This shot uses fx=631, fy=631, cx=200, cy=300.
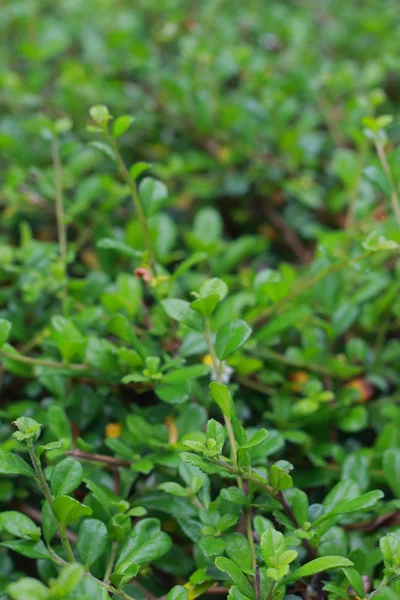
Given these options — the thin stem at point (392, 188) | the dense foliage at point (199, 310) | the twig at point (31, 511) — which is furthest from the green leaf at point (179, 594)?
Result: the thin stem at point (392, 188)

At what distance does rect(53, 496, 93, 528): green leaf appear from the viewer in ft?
2.48

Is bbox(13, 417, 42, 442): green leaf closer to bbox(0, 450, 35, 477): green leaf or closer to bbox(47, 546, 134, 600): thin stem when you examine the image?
bbox(0, 450, 35, 477): green leaf

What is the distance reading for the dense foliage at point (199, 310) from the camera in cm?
84

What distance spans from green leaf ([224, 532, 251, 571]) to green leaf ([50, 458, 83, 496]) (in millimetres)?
214

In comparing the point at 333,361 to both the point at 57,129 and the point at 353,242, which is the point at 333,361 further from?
the point at 57,129

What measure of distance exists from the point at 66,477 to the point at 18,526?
0.35 feet

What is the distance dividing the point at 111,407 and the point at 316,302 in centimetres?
46

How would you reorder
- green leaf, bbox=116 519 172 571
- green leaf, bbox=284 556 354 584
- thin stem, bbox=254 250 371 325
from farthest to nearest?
1. thin stem, bbox=254 250 371 325
2. green leaf, bbox=116 519 172 571
3. green leaf, bbox=284 556 354 584

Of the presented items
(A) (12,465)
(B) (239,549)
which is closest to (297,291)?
Result: (B) (239,549)

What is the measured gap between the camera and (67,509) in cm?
77

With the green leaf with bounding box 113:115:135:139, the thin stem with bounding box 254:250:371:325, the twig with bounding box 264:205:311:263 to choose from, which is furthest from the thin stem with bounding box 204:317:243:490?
the twig with bounding box 264:205:311:263

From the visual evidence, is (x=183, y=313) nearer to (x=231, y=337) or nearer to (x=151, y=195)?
(x=231, y=337)

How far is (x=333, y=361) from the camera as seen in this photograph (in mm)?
1104

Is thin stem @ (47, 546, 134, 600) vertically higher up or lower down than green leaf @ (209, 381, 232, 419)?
lower down
